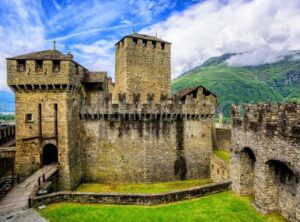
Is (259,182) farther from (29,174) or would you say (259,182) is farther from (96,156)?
(29,174)

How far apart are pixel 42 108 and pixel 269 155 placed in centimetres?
1564

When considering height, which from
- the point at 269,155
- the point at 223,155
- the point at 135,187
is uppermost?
the point at 269,155

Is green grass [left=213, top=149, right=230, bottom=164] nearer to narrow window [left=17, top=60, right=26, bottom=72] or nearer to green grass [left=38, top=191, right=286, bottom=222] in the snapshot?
green grass [left=38, top=191, right=286, bottom=222]

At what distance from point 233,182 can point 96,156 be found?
11.9m

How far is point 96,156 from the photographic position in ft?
73.5

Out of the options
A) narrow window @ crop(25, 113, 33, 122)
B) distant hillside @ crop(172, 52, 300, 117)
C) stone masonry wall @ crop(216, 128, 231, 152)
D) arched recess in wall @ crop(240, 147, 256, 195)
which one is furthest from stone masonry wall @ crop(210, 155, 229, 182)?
distant hillside @ crop(172, 52, 300, 117)

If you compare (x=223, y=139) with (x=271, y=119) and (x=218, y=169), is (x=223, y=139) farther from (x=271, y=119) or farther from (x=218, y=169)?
(x=271, y=119)

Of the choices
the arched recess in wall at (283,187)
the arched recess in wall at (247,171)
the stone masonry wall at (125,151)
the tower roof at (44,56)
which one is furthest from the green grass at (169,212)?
the tower roof at (44,56)

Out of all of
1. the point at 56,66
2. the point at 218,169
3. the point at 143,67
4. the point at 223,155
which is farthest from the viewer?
the point at 143,67

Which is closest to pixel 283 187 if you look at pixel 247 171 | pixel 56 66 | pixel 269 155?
pixel 269 155

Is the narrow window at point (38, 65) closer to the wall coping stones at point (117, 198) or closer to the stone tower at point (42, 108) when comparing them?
the stone tower at point (42, 108)

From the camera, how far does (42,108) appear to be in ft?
63.0

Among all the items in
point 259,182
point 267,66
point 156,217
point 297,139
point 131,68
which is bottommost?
point 156,217

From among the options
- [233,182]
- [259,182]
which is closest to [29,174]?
[233,182]
